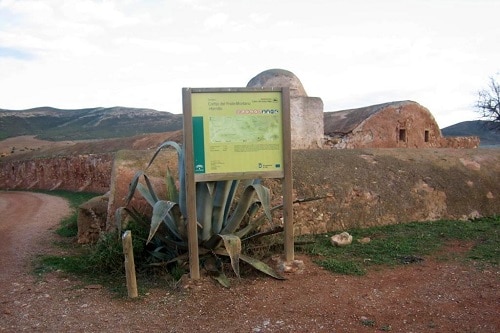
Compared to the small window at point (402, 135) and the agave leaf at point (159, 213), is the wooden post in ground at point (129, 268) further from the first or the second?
the small window at point (402, 135)

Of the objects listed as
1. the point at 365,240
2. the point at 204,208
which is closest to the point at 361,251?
the point at 365,240

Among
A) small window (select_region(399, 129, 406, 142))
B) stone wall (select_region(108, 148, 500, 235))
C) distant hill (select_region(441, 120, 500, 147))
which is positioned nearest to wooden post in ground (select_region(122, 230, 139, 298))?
stone wall (select_region(108, 148, 500, 235))

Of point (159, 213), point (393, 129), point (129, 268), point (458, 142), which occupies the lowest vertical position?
point (129, 268)

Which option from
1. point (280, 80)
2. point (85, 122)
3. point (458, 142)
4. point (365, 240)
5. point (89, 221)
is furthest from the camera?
point (85, 122)

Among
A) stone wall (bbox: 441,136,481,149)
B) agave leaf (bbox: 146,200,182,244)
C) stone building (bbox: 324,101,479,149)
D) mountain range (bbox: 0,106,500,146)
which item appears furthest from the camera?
mountain range (bbox: 0,106,500,146)

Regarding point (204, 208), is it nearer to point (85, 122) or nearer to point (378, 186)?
point (378, 186)

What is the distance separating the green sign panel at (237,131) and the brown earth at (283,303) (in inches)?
44.7

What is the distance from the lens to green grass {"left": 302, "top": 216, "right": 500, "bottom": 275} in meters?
5.24

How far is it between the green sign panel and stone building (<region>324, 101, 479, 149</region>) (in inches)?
437

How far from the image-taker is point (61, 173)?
2039 cm

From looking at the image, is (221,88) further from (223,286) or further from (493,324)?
(493,324)

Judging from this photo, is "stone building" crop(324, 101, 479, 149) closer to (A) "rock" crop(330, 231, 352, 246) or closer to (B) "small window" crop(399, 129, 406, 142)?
(B) "small window" crop(399, 129, 406, 142)

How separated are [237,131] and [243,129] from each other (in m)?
0.07

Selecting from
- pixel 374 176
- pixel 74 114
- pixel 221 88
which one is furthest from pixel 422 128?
pixel 74 114
